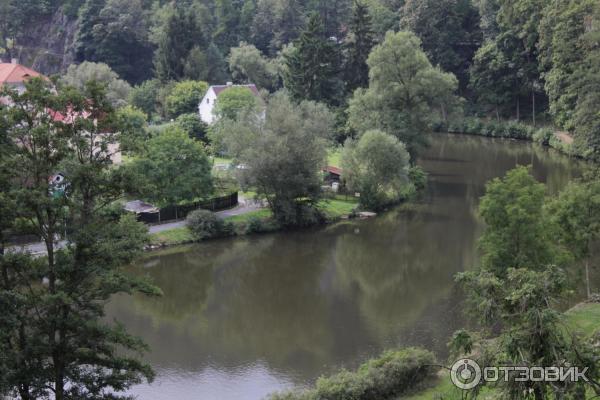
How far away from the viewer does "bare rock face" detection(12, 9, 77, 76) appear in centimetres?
8762

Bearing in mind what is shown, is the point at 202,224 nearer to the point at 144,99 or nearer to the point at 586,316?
the point at 586,316

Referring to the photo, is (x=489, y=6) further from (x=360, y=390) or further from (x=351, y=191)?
(x=360, y=390)

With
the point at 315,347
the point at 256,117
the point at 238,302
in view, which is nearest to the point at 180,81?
the point at 256,117

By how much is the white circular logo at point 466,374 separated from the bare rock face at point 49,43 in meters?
80.3

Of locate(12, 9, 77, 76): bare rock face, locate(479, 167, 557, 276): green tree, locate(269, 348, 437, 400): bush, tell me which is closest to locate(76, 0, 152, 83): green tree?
locate(12, 9, 77, 76): bare rock face

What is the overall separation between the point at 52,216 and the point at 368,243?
2457cm

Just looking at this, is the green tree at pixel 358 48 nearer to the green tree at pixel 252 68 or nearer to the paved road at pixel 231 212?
the green tree at pixel 252 68

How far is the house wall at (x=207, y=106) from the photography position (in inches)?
2424

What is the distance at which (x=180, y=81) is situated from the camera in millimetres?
70938

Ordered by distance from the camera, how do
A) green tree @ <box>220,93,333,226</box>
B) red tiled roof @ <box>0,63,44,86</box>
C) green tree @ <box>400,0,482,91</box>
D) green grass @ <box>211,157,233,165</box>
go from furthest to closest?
1. green tree @ <box>400,0,482,91</box>
2. red tiled roof @ <box>0,63,44,86</box>
3. green grass @ <box>211,157,233,165</box>
4. green tree @ <box>220,93,333,226</box>

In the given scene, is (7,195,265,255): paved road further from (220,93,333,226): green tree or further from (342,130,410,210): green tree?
(342,130,410,210): green tree

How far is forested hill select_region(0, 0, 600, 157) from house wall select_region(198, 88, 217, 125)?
251 inches

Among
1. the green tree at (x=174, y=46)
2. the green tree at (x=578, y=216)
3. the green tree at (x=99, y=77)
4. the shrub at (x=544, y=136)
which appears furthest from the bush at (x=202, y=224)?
the shrub at (x=544, y=136)

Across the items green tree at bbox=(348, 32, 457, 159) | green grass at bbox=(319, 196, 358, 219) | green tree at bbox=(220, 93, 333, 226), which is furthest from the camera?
green tree at bbox=(348, 32, 457, 159)
